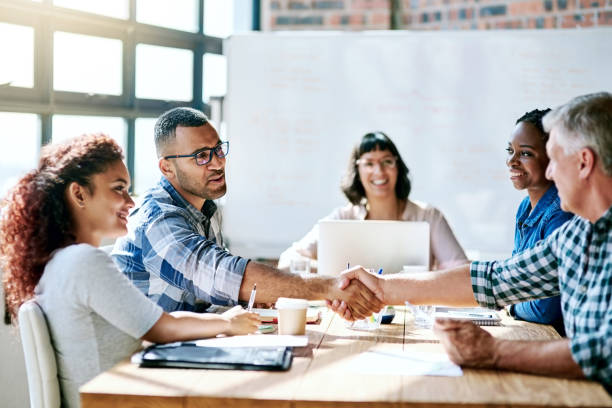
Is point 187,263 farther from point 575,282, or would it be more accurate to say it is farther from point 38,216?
point 575,282

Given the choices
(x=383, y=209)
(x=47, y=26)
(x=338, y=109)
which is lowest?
(x=383, y=209)

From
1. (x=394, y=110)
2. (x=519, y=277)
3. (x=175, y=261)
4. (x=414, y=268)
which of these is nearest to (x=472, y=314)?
(x=519, y=277)

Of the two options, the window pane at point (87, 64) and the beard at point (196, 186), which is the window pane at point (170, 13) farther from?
the beard at point (196, 186)

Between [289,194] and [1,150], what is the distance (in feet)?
5.54

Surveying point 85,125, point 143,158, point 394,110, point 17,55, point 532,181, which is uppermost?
point 17,55

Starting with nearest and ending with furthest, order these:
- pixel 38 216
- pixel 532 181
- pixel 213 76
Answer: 1. pixel 38 216
2. pixel 532 181
3. pixel 213 76

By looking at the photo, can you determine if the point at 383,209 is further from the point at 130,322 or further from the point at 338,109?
the point at 130,322

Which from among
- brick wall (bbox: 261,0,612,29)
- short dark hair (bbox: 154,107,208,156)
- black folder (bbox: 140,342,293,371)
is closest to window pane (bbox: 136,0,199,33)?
brick wall (bbox: 261,0,612,29)

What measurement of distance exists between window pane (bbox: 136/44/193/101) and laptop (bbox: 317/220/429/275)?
1992 mm

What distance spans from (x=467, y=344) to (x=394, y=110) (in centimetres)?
286

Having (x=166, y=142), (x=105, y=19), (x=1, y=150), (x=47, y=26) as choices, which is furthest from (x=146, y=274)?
(x=105, y=19)

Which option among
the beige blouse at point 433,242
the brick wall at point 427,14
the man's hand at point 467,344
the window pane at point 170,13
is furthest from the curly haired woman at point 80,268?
the brick wall at point 427,14

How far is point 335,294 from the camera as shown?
6.97ft

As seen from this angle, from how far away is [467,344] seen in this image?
151cm
